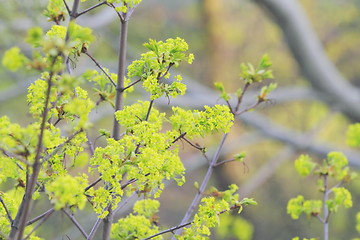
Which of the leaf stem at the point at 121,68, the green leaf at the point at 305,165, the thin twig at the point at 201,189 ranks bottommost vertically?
the green leaf at the point at 305,165

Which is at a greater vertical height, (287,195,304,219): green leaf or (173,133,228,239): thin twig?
(173,133,228,239): thin twig

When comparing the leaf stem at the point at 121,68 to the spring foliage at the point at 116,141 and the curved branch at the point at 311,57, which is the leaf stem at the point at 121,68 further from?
the curved branch at the point at 311,57

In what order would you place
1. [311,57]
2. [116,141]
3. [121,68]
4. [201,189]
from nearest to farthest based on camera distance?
[116,141] < [121,68] < [201,189] < [311,57]

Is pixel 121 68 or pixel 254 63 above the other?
pixel 254 63

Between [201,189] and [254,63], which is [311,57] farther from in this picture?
[254,63]

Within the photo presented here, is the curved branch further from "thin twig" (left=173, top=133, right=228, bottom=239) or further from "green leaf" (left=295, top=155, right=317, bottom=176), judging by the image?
"thin twig" (left=173, top=133, right=228, bottom=239)

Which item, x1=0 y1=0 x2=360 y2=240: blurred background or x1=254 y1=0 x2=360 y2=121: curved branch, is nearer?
x1=254 y1=0 x2=360 y2=121: curved branch

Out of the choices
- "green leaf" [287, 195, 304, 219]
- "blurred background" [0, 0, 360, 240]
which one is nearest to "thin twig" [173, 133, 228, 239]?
"green leaf" [287, 195, 304, 219]

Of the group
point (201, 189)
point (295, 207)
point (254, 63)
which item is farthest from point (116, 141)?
point (254, 63)

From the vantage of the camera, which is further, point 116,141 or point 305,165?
point 305,165

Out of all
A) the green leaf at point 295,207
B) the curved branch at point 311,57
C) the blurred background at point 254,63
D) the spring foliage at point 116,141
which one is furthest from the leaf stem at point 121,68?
the blurred background at point 254,63

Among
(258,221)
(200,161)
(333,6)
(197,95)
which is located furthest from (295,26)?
(333,6)

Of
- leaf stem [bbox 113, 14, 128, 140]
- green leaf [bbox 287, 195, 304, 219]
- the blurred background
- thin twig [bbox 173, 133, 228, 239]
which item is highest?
the blurred background

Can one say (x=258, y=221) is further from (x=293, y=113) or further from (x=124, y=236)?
(x=124, y=236)
